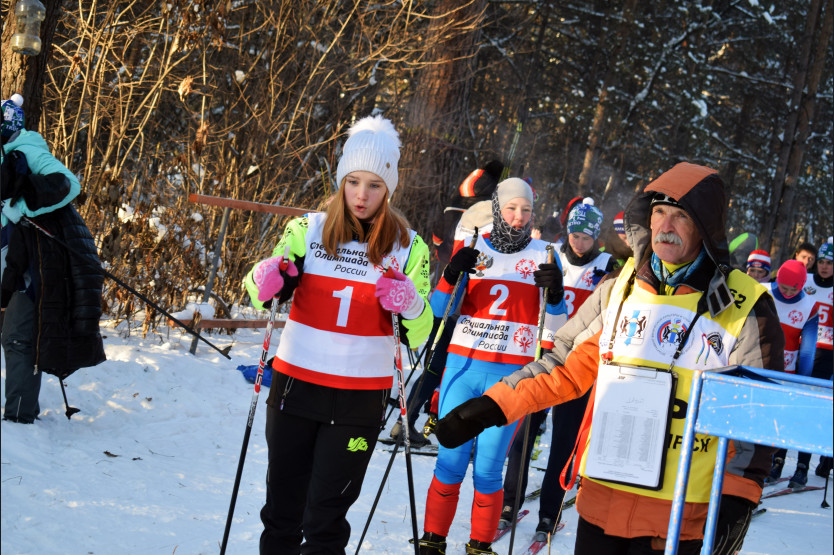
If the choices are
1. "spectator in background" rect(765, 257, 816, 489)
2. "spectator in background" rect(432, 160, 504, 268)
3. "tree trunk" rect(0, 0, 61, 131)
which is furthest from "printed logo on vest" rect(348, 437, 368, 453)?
"spectator in background" rect(765, 257, 816, 489)

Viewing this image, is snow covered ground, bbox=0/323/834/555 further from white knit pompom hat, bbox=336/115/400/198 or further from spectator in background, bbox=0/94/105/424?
white knit pompom hat, bbox=336/115/400/198

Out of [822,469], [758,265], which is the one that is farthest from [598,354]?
[822,469]

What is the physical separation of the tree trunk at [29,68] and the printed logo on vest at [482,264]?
4059 millimetres

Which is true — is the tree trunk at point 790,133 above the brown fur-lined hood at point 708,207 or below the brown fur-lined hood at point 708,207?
above

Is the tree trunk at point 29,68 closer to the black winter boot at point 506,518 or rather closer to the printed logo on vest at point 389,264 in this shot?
the printed logo on vest at point 389,264

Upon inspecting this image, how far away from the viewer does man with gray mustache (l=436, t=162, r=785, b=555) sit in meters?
2.58

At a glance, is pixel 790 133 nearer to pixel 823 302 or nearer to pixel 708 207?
pixel 823 302

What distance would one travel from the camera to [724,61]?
1106 inches

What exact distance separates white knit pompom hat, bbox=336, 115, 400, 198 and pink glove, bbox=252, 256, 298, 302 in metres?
0.55

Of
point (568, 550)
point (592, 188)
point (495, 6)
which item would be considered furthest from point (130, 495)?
point (592, 188)

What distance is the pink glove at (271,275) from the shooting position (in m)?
3.28

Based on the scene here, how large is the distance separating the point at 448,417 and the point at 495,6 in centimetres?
1801

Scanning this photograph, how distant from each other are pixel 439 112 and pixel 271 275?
28.5 ft

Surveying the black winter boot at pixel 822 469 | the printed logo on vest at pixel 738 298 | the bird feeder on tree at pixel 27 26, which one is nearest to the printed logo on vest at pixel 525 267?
the printed logo on vest at pixel 738 298
